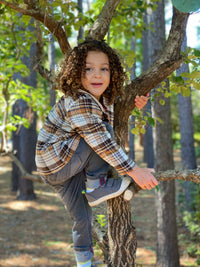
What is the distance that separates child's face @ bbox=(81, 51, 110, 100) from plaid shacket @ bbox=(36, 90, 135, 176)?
0.06 metres

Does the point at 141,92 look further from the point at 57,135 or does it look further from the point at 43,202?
the point at 43,202

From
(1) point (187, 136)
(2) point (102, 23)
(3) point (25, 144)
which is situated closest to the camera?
(2) point (102, 23)

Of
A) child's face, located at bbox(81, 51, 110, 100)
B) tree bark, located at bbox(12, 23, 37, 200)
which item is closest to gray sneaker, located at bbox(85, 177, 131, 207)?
child's face, located at bbox(81, 51, 110, 100)

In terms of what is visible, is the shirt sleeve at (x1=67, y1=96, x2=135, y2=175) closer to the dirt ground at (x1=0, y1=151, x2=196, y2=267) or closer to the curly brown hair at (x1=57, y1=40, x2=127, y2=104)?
the curly brown hair at (x1=57, y1=40, x2=127, y2=104)

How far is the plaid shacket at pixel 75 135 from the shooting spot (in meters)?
1.59

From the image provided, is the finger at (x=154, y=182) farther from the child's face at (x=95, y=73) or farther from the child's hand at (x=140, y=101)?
the child's face at (x=95, y=73)

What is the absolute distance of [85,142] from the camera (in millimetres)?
1703

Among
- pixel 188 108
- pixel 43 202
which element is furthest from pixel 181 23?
pixel 43 202

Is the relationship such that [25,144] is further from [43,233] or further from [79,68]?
[79,68]

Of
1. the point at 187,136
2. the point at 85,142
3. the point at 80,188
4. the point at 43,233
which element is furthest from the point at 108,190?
the point at 43,233

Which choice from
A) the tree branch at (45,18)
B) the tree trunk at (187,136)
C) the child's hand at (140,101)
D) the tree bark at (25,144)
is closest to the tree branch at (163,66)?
the child's hand at (140,101)

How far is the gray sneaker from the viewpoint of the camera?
1659mm

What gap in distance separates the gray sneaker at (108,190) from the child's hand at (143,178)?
0.32 ft

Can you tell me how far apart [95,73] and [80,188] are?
29.6 inches
